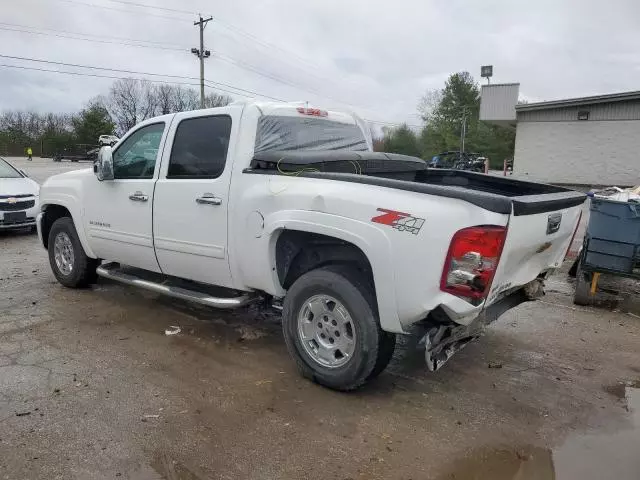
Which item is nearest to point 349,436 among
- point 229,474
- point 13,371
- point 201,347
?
point 229,474

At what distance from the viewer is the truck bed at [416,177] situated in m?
3.10

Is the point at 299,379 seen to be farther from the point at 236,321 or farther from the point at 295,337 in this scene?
the point at 236,321

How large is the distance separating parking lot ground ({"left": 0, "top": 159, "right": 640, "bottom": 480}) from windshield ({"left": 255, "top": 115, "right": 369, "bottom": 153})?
70.6 inches

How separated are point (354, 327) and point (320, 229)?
0.70 m

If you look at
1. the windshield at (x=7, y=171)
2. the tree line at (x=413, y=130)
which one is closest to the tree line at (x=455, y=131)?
the tree line at (x=413, y=130)

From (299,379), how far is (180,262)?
1578mm

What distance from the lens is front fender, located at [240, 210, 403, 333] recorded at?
3.28 metres

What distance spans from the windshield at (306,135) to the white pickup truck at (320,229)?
14 millimetres

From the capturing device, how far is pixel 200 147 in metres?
4.61

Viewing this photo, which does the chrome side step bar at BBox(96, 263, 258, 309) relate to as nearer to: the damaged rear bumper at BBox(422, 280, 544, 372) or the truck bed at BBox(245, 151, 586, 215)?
the truck bed at BBox(245, 151, 586, 215)

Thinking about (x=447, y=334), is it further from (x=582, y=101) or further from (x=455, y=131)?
(x=455, y=131)

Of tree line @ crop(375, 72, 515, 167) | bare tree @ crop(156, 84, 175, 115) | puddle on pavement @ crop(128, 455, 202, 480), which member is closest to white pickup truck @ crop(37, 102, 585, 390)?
puddle on pavement @ crop(128, 455, 202, 480)

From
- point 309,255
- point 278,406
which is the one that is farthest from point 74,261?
point 278,406

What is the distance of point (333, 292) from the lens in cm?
360
